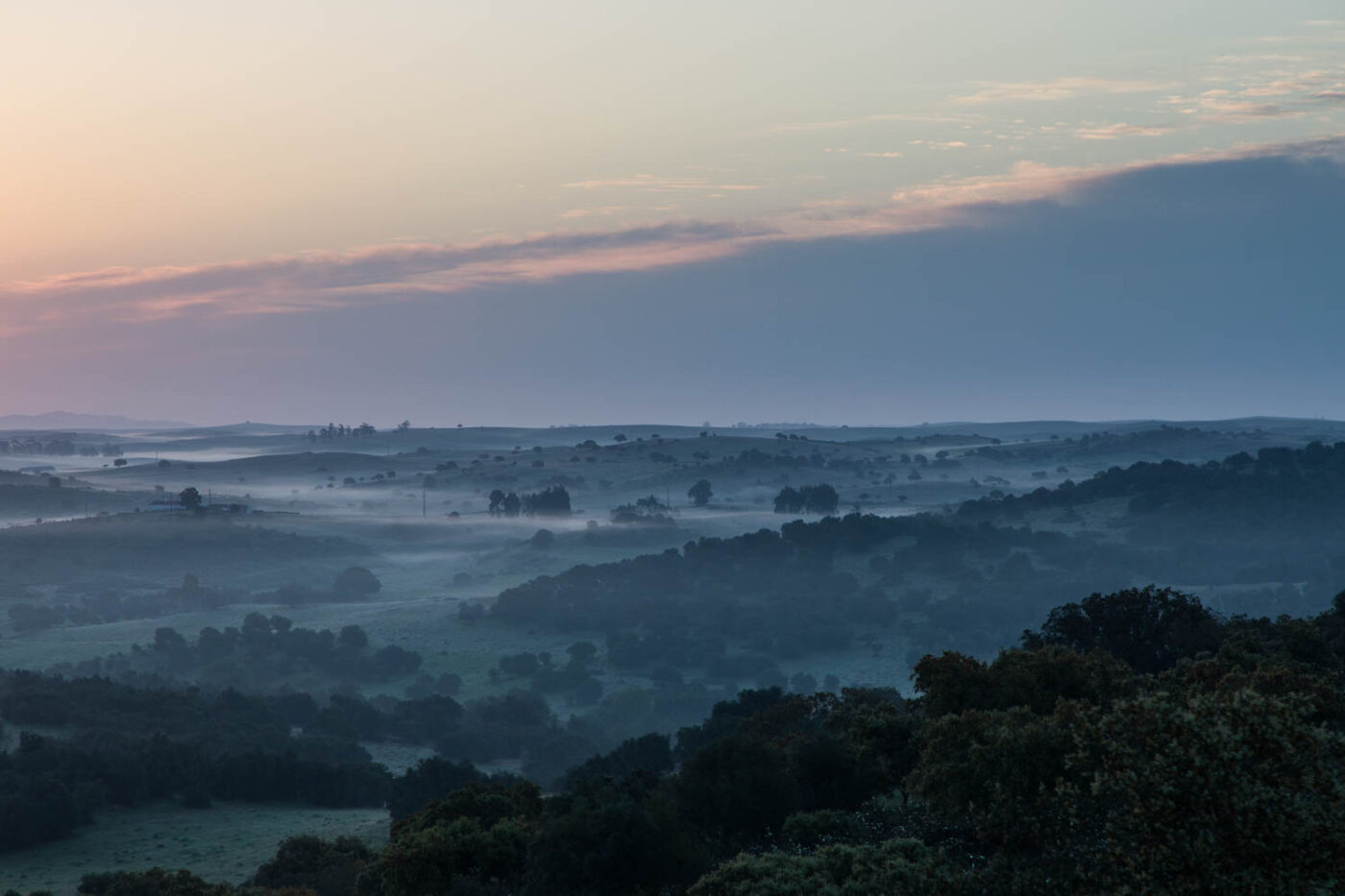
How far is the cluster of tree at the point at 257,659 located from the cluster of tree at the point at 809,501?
87.3 meters

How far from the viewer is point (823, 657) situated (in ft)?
355

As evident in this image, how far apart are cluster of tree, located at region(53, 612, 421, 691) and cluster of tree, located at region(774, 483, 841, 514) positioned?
87.3 meters

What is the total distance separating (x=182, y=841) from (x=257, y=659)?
58975mm

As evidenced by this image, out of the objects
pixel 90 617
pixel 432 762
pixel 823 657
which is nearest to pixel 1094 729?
pixel 432 762

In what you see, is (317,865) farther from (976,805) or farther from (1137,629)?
(1137,629)

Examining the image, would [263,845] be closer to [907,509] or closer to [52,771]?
[52,771]

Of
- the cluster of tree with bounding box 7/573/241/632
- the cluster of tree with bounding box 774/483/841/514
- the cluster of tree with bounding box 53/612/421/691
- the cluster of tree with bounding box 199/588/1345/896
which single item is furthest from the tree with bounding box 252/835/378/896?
the cluster of tree with bounding box 774/483/841/514

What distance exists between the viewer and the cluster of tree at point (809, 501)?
186m

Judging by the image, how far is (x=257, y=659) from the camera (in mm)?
105000

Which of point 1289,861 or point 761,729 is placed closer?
point 1289,861

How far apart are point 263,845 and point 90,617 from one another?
313 ft

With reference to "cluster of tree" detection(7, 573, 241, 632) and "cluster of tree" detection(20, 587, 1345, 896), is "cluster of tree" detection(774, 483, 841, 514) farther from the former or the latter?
"cluster of tree" detection(20, 587, 1345, 896)

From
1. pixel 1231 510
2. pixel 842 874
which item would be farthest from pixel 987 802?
pixel 1231 510

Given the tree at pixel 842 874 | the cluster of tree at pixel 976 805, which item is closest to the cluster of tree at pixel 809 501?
the cluster of tree at pixel 976 805
